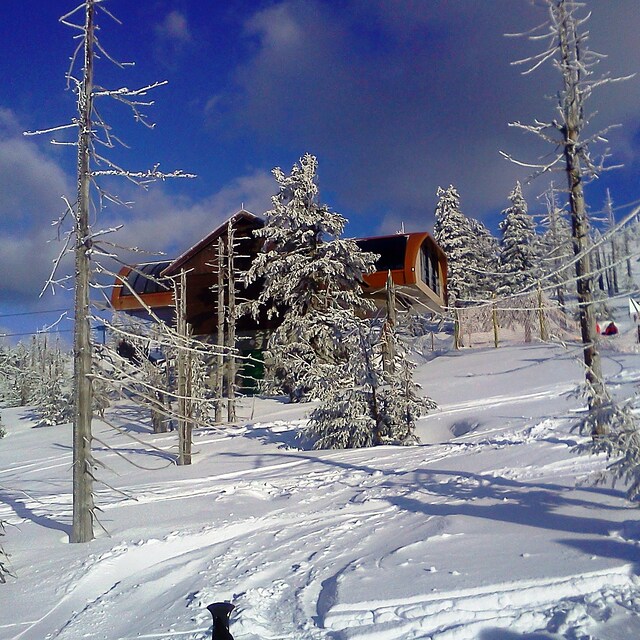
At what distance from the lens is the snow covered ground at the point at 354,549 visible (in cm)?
485

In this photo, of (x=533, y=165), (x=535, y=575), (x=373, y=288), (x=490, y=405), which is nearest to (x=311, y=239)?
(x=373, y=288)

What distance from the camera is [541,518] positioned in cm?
705

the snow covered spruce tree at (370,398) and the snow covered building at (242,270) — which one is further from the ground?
the snow covered building at (242,270)

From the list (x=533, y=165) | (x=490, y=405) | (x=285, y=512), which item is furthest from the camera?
(x=490, y=405)

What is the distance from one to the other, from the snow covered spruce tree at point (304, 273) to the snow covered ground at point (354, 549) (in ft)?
35.8

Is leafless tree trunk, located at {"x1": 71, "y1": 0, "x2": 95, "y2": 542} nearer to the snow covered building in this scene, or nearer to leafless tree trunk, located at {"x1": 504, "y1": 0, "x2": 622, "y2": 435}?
leafless tree trunk, located at {"x1": 504, "y1": 0, "x2": 622, "y2": 435}

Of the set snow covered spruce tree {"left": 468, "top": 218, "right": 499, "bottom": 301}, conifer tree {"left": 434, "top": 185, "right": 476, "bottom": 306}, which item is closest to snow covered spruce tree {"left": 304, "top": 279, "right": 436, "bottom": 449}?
snow covered spruce tree {"left": 468, "top": 218, "right": 499, "bottom": 301}

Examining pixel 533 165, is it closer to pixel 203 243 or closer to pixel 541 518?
pixel 541 518

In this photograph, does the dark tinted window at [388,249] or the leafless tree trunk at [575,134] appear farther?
the dark tinted window at [388,249]

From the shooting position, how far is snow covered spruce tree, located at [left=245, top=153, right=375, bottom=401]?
25281mm

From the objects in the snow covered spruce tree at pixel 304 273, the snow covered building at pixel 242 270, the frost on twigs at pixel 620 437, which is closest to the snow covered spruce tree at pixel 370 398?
the snow covered spruce tree at pixel 304 273

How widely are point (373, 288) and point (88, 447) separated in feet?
77.7

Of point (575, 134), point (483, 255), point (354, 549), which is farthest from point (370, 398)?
point (483, 255)

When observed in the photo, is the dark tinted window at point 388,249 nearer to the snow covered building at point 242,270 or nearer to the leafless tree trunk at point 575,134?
the snow covered building at point 242,270
